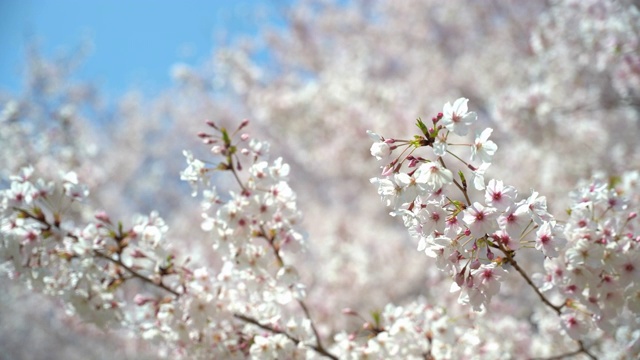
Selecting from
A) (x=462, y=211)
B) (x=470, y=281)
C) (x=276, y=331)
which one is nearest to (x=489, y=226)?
(x=462, y=211)

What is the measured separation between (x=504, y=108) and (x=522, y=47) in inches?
208

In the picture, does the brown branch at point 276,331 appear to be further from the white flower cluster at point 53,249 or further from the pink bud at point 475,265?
the pink bud at point 475,265

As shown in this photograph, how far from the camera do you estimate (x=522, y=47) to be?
9.86 meters

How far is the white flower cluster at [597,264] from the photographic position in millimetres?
1829

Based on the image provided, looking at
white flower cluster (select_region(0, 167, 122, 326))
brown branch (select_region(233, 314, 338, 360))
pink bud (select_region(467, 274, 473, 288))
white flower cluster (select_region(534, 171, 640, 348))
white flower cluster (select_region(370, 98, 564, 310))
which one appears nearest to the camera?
white flower cluster (select_region(370, 98, 564, 310))

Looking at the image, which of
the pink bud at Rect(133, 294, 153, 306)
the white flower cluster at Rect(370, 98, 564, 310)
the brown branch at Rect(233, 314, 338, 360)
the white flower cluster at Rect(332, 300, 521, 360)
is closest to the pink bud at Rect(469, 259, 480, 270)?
the white flower cluster at Rect(370, 98, 564, 310)

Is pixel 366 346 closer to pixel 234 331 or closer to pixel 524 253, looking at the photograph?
pixel 234 331

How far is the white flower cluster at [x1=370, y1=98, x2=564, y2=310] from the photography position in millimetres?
1589

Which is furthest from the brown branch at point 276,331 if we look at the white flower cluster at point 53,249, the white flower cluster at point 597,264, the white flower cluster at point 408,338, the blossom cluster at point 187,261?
the white flower cluster at point 597,264

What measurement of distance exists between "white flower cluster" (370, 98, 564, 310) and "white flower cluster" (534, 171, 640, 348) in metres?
0.24

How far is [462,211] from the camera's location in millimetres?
1606

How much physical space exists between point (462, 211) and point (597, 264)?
24.0 inches

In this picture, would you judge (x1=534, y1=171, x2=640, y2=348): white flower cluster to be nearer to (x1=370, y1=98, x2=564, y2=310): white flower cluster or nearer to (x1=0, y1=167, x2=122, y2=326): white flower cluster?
(x1=370, y1=98, x2=564, y2=310): white flower cluster

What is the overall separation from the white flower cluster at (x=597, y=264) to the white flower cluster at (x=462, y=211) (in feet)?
0.78
